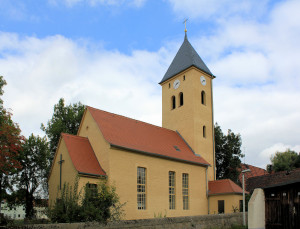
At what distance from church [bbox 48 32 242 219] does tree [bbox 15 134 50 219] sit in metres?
9.91

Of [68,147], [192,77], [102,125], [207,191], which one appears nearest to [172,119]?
[192,77]

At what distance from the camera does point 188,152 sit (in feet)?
91.0

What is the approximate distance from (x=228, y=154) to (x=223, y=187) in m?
8.90

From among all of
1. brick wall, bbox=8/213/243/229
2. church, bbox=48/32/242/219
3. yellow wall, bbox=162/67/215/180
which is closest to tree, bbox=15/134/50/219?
church, bbox=48/32/242/219

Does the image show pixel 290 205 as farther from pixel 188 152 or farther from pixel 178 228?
pixel 188 152

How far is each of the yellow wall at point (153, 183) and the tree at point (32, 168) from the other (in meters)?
14.3

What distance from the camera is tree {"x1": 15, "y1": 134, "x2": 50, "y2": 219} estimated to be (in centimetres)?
3114

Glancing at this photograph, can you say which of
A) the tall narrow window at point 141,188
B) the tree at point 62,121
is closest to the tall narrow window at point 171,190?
the tall narrow window at point 141,188

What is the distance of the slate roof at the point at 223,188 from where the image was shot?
83.5 feet

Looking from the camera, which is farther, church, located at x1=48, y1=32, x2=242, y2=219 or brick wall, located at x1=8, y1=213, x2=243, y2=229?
church, located at x1=48, y1=32, x2=242, y2=219

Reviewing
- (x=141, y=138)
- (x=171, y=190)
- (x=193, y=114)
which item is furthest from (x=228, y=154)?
(x=141, y=138)

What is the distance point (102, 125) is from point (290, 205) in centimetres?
1434

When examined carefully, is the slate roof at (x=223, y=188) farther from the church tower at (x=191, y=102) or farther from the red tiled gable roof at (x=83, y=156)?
the red tiled gable roof at (x=83, y=156)

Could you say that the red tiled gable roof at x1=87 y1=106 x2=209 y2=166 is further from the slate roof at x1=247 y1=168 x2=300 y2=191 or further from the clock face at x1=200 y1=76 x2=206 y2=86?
the slate roof at x1=247 y1=168 x2=300 y2=191
